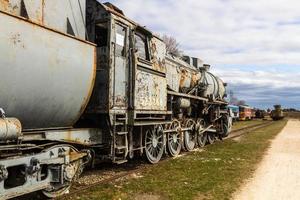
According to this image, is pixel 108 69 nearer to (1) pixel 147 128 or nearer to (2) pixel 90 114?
(2) pixel 90 114

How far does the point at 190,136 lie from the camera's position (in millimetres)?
16281

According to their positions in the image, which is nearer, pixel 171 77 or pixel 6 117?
pixel 6 117

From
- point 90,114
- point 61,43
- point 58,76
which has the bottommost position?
point 90,114

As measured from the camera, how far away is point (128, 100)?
32.0 feet

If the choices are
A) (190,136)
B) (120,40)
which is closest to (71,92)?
(120,40)

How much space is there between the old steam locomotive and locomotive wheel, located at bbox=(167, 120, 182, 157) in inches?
45.2

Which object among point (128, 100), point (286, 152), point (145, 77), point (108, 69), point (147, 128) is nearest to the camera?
point (108, 69)

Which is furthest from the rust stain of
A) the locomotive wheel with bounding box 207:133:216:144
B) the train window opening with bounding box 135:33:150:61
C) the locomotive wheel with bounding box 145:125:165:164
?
the locomotive wheel with bounding box 207:133:216:144

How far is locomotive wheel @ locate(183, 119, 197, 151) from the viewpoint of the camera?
15534 millimetres

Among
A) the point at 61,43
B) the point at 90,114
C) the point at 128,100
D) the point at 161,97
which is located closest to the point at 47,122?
the point at 61,43

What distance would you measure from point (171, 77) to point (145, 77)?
3331 mm

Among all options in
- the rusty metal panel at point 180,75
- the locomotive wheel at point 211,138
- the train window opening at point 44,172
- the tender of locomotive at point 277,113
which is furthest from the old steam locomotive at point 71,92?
the tender of locomotive at point 277,113

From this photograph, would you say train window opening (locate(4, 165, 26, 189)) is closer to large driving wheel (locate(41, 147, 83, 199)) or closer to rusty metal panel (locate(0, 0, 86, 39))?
large driving wheel (locate(41, 147, 83, 199))

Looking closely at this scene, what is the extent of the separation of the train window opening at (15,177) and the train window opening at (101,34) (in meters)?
3.63
